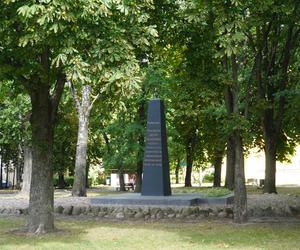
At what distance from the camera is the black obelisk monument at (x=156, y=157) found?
20.2 m

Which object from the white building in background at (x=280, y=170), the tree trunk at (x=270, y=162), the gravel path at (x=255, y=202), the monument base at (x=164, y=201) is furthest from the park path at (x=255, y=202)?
the white building in background at (x=280, y=170)

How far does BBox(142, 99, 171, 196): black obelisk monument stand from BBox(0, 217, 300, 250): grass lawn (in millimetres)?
5004

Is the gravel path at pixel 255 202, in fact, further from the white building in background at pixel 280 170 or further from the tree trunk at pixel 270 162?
the white building in background at pixel 280 170

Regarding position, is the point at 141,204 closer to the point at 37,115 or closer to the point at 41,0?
the point at 37,115

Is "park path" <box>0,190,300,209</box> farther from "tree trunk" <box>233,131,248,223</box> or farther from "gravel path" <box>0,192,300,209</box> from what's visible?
"tree trunk" <box>233,131,248,223</box>

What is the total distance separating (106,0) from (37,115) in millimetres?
4876

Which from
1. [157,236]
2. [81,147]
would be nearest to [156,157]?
[81,147]

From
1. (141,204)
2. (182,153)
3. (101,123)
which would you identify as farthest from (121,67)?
(182,153)

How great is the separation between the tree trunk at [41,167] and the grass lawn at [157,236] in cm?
49

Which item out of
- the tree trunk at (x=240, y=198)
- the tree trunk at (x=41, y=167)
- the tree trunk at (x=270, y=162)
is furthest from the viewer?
the tree trunk at (x=270, y=162)

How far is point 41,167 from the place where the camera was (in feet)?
42.2

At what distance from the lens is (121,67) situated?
9.87m

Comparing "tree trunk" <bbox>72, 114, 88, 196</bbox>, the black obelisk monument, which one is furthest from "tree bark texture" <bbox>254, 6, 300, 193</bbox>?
"tree trunk" <bbox>72, 114, 88, 196</bbox>

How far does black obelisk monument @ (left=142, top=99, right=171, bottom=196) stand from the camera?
20.2 meters
